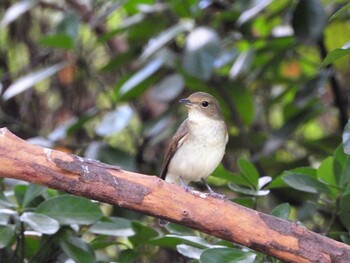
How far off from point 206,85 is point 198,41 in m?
0.57

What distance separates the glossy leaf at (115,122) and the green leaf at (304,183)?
1405mm

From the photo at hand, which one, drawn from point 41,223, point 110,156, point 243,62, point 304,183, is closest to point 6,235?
point 41,223

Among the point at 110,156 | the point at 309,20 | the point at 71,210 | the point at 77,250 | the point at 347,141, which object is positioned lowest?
the point at 110,156

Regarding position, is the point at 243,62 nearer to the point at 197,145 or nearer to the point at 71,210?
the point at 197,145

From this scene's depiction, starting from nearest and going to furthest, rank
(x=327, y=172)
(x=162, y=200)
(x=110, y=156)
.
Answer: (x=162, y=200)
(x=327, y=172)
(x=110, y=156)

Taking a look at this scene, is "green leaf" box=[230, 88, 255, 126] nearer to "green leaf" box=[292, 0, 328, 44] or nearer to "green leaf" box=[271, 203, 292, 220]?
"green leaf" box=[292, 0, 328, 44]

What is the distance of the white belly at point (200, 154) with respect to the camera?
11.6 ft

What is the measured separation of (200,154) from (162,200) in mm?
1175

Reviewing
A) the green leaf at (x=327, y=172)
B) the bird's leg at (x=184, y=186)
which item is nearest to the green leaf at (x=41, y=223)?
the bird's leg at (x=184, y=186)

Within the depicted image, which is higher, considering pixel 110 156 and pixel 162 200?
pixel 162 200

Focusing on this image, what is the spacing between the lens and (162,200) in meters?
2.42

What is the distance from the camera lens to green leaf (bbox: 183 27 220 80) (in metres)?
3.92

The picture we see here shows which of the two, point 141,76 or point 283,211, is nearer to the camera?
point 283,211

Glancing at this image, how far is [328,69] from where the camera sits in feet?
13.5
